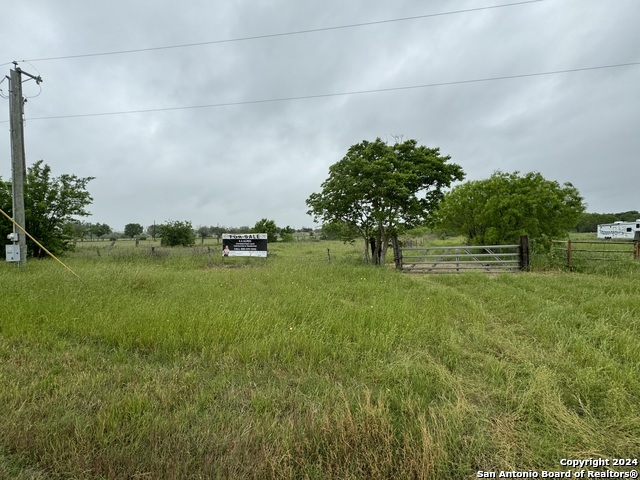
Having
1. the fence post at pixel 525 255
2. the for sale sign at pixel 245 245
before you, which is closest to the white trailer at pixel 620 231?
the fence post at pixel 525 255

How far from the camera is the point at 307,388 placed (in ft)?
9.49

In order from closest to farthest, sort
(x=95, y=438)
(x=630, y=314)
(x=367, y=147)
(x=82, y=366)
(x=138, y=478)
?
(x=138, y=478)
(x=95, y=438)
(x=82, y=366)
(x=630, y=314)
(x=367, y=147)

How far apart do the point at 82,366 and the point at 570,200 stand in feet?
70.1

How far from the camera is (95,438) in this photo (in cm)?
213

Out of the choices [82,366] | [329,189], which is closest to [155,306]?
[82,366]

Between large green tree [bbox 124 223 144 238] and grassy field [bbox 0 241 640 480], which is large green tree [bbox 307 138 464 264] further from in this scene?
large green tree [bbox 124 223 144 238]

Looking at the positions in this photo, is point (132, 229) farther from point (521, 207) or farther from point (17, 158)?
point (521, 207)

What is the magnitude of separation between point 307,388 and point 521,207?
16103 millimetres

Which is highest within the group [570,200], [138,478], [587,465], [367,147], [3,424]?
[367,147]

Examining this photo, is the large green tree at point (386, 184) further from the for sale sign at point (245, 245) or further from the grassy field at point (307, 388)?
the grassy field at point (307, 388)

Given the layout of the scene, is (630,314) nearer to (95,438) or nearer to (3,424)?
(95,438)

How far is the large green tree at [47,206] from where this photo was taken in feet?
44.4

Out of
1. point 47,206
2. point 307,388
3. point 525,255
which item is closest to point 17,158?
point 47,206

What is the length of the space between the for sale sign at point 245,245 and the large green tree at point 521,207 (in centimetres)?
1294
